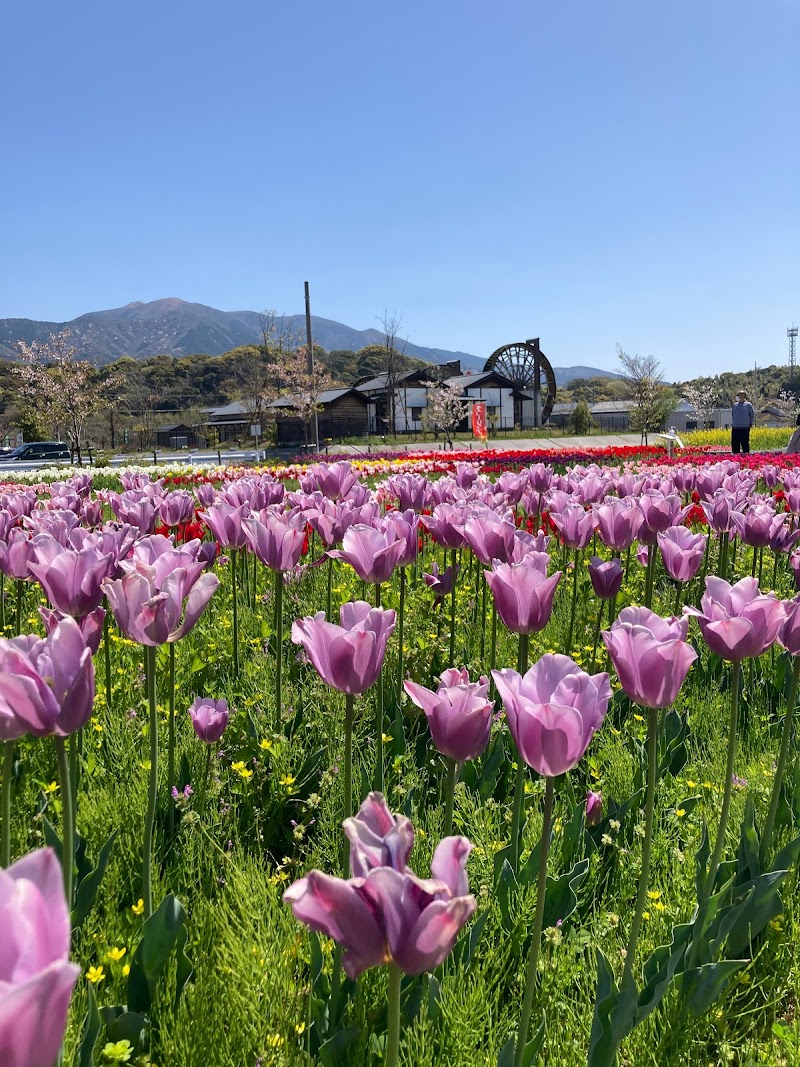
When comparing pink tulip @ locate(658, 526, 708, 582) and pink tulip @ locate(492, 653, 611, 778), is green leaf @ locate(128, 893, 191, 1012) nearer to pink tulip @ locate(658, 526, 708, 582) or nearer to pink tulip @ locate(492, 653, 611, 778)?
pink tulip @ locate(492, 653, 611, 778)

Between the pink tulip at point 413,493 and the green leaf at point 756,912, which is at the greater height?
the pink tulip at point 413,493

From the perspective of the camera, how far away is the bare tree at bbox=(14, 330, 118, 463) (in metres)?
30.5

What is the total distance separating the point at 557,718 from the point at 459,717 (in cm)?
25

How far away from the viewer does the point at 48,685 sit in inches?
44.5

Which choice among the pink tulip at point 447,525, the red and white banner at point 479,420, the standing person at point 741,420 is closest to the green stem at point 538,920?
the pink tulip at point 447,525

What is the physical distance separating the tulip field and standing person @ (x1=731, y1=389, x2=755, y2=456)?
52.2ft

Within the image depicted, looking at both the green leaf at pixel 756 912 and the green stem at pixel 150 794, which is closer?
the green stem at pixel 150 794

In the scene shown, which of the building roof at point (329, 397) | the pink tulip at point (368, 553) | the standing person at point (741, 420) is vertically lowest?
the pink tulip at point (368, 553)

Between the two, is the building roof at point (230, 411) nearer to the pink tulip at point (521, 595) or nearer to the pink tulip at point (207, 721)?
the pink tulip at point (207, 721)

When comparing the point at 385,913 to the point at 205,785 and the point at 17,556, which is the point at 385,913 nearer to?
the point at 205,785

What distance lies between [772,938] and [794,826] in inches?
17.7

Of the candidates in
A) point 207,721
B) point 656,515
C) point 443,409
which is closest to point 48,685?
point 207,721

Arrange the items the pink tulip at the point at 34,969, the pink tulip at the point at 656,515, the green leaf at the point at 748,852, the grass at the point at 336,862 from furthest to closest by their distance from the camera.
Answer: the pink tulip at the point at 656,515, the green leaf at the point at 748,852, the grass at the point at 336,862, the pink tulip at the point at 34,969

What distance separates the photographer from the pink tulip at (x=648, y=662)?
1321 mm
